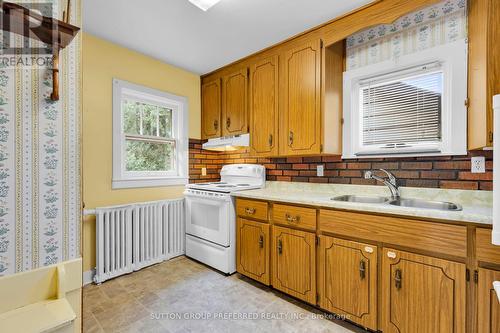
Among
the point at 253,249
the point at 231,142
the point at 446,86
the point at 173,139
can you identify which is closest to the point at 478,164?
the point at 446,86

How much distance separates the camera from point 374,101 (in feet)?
7.11

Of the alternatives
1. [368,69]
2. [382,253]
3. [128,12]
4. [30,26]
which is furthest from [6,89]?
[368,69]

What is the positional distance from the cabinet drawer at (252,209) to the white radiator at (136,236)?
95cm

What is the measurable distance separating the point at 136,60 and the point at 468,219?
316 centimetres

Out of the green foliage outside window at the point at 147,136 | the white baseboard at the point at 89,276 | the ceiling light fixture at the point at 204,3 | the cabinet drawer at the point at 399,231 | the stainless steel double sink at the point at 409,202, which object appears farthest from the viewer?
the green foliage outside window at the point at 147,136

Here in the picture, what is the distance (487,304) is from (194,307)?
6.19ft

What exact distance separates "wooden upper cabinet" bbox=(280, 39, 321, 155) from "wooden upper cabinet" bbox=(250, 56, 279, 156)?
90 mm

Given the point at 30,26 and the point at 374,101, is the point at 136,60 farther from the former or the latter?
the point at 374,101

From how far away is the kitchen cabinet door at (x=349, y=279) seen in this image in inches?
63.1

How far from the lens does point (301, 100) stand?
229 cm

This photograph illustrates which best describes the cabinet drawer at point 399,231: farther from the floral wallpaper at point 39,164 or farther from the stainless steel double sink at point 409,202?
the floral wallpaper at point 39,164

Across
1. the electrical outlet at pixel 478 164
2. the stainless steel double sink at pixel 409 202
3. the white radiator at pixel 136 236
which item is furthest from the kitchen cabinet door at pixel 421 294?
the white radiator at pixel 136 236

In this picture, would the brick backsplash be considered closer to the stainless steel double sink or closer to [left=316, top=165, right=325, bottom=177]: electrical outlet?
[left=316, top=165, right=325, bottom=177]: electrical outlet

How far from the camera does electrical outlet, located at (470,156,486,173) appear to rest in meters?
1.66
